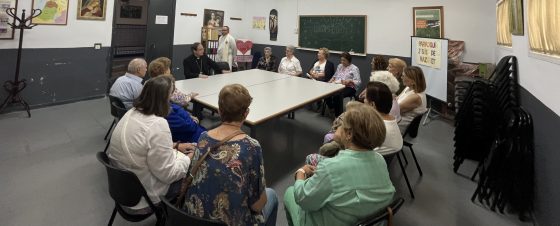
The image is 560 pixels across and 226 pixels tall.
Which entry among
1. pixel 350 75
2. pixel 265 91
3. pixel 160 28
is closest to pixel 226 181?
pixel 265 91

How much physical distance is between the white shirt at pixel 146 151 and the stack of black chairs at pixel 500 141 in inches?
104

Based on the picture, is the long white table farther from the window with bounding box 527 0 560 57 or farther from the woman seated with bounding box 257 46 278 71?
the window with bounding box 527 0 560 57

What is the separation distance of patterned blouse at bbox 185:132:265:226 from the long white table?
3.67ft

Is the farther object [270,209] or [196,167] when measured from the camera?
[270,209]

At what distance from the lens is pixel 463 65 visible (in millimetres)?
4926

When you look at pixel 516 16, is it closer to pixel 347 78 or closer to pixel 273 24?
pixel 347 78

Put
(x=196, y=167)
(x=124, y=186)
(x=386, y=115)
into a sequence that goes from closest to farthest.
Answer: (x=196, y=167), (x=124, y=186), (x=386, y=115)

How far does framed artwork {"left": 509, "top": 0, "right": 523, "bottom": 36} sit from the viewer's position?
2.76 m

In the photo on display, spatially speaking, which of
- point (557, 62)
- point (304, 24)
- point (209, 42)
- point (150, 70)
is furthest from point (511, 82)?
point (209, 42)

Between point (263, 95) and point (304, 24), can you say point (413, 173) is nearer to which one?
point (263, 95)

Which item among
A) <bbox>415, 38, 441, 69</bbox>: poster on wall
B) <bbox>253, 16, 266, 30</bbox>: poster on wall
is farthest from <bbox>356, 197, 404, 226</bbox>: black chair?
<bbox>253, 16, 266, 30</bbox>: poster on wall

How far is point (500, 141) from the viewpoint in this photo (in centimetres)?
262

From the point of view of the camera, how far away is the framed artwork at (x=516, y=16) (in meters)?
2.76

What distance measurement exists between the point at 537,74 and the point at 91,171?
4032 millimetres
